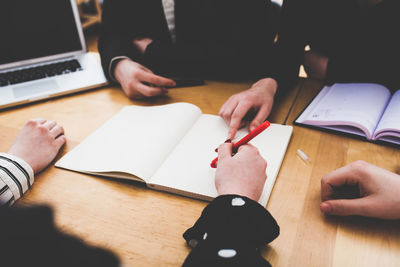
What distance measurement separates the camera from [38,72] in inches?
40.7

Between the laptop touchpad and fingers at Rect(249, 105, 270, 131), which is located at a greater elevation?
the laptop touchpad

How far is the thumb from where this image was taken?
1.59 ft

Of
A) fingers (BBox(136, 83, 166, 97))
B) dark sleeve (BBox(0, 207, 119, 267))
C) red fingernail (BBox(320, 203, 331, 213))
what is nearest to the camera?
dark sleeve (BBox(0, 207, 119, 267))

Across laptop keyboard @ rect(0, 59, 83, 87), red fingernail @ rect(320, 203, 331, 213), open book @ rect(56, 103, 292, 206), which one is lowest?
red fingernail @ rect(320, 203, 331, 213)

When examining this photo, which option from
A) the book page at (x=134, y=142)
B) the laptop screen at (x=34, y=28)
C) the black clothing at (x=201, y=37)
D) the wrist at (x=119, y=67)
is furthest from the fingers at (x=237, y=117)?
the laptop screen at (x=34, y=28)

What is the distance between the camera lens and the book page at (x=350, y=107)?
2.34 ft

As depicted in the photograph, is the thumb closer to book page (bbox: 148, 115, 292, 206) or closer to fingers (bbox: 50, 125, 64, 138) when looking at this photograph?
book page (bbox: 148, 115, 292, 206)

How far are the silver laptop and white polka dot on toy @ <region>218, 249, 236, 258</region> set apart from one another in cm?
83

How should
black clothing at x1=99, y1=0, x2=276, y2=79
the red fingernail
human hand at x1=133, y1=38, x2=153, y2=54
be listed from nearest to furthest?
1. the red fingernail
2. black clothing at x1=99, y1=0, x2=276, y2=79
3. human hand at x1=133, y1=38, x2=153, y2=54

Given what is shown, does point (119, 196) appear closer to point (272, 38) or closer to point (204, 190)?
point (204, 190)

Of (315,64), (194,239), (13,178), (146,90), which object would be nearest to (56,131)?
(13,178)

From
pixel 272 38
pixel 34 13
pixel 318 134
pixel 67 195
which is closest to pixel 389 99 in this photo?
pixel 318 134

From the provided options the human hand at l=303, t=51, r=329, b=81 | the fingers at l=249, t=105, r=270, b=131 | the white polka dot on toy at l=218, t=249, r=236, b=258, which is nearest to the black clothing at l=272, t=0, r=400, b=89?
the human hand at l=303, t=51, r=329, b=81

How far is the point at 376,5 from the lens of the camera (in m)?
1.11
